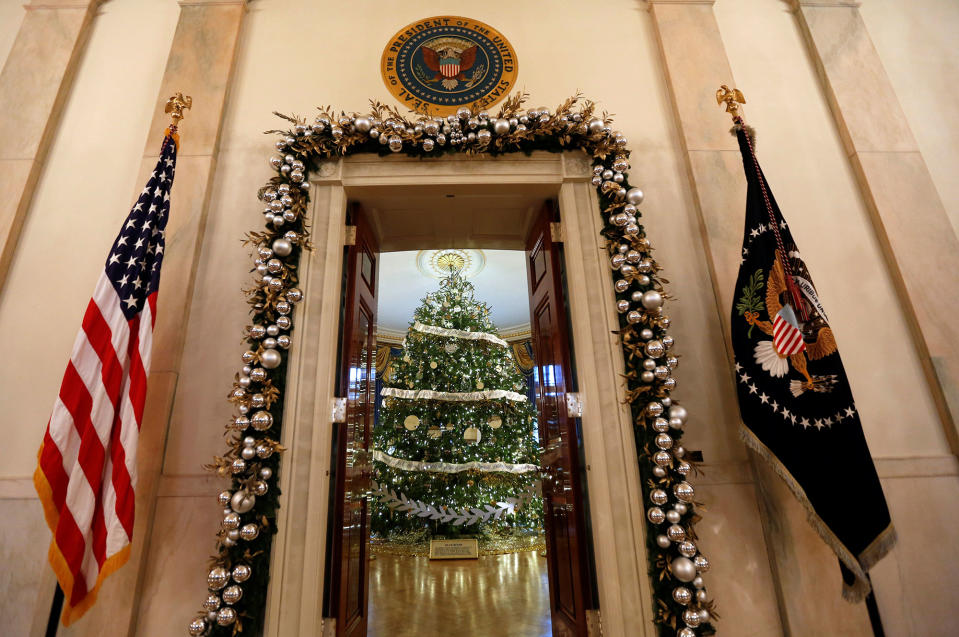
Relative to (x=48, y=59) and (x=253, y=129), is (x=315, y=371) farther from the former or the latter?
(x=48, y=59)

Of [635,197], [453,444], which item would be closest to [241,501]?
[635,197]

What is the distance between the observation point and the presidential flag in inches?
73.6

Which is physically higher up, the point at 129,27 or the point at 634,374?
the point at 129,27

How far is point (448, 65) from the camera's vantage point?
3.15 m

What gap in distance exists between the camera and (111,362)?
206 centimetres

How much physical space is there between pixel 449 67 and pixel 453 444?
451cm

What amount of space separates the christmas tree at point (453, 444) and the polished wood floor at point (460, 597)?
0.60m

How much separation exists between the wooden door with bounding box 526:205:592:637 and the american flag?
7.04 feet

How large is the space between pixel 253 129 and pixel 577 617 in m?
3.56

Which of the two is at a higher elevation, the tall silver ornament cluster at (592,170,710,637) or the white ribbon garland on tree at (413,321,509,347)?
the white ribbon garland on tree at (413,321,509,347)

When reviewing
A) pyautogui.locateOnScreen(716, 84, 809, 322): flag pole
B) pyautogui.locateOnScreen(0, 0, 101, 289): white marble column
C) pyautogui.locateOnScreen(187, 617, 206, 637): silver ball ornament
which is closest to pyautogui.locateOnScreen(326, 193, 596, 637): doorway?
pyautogui.locateOnScreen(187, 617, 206, 637): silver ball ornament

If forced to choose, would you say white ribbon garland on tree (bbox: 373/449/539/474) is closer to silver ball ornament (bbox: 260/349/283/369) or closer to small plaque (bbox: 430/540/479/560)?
small plaque (bbox: 430/540/479/560)

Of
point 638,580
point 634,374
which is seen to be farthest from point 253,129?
point 638,580

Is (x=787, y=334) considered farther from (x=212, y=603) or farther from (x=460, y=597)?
(x=460, y=597)
